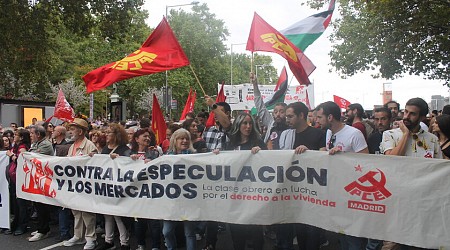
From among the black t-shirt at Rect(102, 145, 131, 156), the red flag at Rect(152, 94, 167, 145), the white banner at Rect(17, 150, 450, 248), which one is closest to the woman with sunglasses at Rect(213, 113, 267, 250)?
the white banner at Rect(17, 150, 450, 248)

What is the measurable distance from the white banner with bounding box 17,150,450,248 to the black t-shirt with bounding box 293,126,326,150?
0.25m

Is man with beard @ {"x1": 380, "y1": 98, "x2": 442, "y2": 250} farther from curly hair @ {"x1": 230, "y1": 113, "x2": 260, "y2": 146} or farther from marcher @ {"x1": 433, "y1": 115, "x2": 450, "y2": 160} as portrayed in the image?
curly hair @ {"x1": 230, "y1": 113, "x2": 260, "y2": 146}

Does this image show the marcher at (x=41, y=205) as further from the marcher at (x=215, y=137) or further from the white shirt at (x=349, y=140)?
the white shirt at (x=349, y=140)

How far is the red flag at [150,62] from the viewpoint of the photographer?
678cm

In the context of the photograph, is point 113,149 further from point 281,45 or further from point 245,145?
point 281,45

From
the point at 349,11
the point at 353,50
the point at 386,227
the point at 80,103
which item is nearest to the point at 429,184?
the point at 386,227

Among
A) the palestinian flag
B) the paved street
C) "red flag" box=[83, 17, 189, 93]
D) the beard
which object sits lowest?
the paved street

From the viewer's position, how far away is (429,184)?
412 cm

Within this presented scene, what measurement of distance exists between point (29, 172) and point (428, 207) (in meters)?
5.37

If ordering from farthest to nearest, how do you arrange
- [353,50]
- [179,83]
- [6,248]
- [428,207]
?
[179,83], [353,50], [6,248], [428,207]

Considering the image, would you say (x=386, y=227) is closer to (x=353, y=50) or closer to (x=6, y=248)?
(x=6, y=248)

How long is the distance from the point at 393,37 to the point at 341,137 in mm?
14687

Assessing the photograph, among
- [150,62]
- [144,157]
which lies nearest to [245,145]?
[144,157]

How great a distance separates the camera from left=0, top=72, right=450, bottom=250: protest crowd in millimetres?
4551
